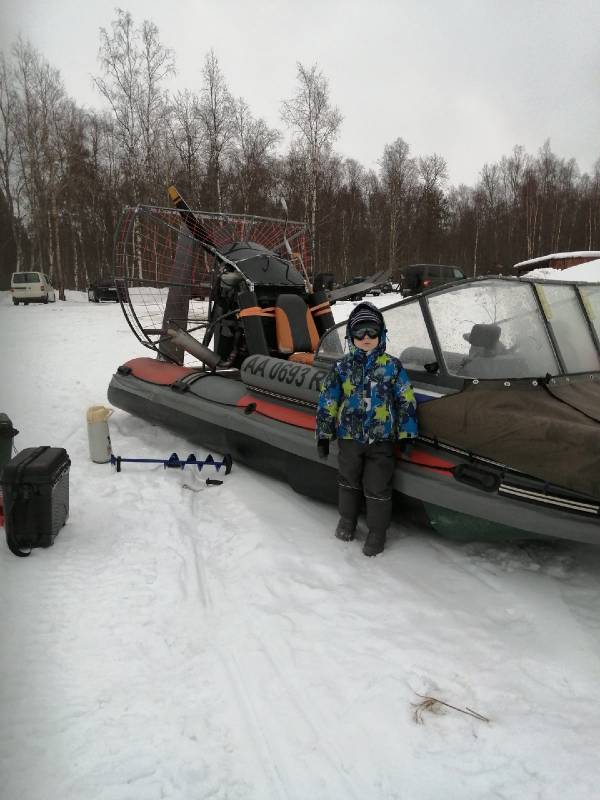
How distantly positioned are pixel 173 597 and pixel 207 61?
21594mm

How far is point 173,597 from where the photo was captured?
258 cm

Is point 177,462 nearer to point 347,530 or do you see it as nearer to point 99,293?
point 347,530

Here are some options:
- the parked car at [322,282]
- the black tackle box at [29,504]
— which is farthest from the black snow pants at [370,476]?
the parked car at [322,282]

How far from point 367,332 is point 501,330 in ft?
2.50

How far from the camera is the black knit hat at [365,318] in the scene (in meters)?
3.08

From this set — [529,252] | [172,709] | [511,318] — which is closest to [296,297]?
[511,318]

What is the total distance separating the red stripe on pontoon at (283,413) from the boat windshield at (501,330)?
2.53 ft

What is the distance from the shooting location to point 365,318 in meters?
3.08

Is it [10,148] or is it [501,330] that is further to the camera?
[501,330]

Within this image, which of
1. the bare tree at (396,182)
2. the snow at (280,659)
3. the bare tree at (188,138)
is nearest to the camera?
the snow at (280,659)

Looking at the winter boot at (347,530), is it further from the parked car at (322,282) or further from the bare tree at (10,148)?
the parked car at (322,282)

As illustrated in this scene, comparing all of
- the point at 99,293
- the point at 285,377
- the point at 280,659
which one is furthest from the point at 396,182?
the point at 280,659

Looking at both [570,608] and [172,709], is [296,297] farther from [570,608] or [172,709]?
[172,709]

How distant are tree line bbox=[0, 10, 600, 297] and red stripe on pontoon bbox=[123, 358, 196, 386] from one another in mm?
1472
